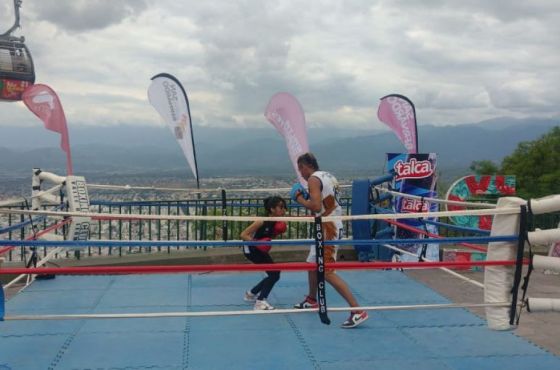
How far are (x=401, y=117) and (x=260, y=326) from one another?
225 inches

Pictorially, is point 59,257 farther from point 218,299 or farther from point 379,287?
point 379,287

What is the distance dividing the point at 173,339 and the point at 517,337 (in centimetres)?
357

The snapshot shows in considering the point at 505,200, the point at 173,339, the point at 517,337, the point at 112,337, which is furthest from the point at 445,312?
the point at 112,337

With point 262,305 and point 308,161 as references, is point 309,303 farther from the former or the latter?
point 308,161

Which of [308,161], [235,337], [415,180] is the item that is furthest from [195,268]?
[415,180]

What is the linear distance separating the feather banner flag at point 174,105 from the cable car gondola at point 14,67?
60.9 ft

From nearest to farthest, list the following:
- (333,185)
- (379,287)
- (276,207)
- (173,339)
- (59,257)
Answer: (173,339) → (333,185) → (276,207) → (379,287) → (59,257)

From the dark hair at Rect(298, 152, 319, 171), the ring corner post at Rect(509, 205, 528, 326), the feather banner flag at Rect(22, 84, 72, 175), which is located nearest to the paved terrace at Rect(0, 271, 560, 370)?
the ring corner post at Rect(509, 205, 528, 326)

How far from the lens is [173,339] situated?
17.4 ft

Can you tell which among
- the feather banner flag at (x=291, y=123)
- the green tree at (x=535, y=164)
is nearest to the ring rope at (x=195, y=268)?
the feather banner flag at (x=291, y=123)

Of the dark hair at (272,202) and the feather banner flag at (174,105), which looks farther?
the feather banner flag at (174,105)

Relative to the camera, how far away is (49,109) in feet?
25.1

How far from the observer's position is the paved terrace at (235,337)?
4.75 m

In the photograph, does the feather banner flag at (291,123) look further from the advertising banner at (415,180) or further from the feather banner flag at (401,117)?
the feather banner flag at (401,117)
